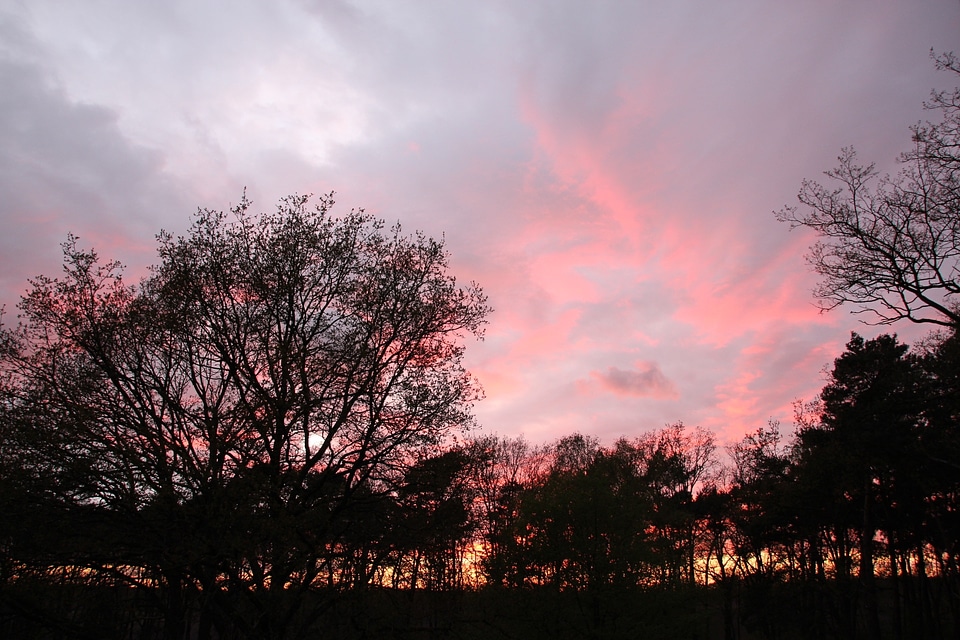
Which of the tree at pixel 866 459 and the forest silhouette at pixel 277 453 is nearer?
the forest silhouette at pixel 277 453

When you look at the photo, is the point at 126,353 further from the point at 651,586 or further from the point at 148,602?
the point at 651,586

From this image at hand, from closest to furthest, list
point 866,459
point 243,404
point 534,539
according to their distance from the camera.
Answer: point 243,404, point 534,539, point 866,459

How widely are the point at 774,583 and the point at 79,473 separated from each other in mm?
44490

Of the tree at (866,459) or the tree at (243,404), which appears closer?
the tree at (243,404)

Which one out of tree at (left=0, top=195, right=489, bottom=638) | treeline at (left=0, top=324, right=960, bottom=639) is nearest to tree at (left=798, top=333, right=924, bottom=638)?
treeline at (left=0, top=324, right=960, bottom=639)

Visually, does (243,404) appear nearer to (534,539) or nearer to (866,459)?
(534,539)

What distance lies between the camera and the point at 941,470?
90.0 feet

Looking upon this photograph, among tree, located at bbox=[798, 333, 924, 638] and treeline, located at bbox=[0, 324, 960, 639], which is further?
tree, located at bbox=[798, 333, 924, 638]

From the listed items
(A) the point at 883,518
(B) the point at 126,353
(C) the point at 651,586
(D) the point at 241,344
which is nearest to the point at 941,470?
(A) the point at 883,518

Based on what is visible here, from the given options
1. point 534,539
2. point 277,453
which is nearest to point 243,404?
point 277,453

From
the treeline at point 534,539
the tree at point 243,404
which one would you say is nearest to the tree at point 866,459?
the treeline at point 534,539

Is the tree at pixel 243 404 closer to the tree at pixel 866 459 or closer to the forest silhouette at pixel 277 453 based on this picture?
the forest silhouette at pixel 277 453

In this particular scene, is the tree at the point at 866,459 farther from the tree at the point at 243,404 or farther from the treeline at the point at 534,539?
the tree at the point at 243,404

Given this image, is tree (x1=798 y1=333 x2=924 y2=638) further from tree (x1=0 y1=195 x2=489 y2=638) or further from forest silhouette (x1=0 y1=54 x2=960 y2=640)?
tree (x1=0 y1=195 x2=489 y2=638)
